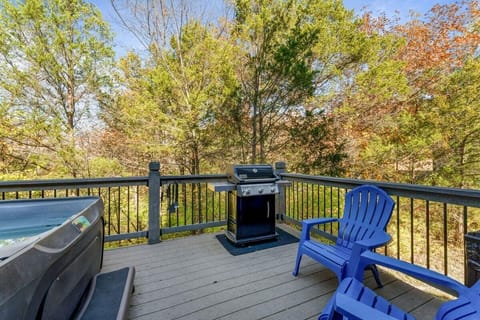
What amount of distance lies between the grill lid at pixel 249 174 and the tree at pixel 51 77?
19.7 feet

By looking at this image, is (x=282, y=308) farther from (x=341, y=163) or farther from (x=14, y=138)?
(x=14, y=138)

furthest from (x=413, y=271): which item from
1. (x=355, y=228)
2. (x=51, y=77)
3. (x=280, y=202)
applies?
(x=51, y=77)

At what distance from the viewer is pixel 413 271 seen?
1.36 metres

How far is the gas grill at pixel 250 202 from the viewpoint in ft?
9.56

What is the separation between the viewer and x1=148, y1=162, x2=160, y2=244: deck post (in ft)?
10.3

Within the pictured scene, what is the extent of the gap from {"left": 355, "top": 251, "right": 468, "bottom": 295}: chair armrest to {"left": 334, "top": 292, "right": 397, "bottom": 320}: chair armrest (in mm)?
482

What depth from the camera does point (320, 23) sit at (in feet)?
19.6

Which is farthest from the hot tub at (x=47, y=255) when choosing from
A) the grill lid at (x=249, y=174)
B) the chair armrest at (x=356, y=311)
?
the grill lid at (x=249, y=174)

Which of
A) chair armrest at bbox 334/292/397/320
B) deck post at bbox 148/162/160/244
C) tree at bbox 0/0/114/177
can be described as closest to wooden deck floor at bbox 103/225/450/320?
deck post at bbox 148/162/160/244

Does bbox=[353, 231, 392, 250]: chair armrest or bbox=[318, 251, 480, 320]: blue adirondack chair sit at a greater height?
bbox=[353, 231, 392, 250]: chair armrest

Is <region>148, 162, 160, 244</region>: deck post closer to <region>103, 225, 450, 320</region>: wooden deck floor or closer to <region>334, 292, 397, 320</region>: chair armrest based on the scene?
<region>103, 225, 450, 320</region>: wooden deck floor

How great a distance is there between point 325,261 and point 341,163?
5257 millimetres

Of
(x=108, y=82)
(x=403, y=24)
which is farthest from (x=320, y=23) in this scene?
(x=108, y=82)

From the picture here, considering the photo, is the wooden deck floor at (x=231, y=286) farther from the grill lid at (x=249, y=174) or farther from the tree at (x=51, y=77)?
the tree at (x=51, y=77)
